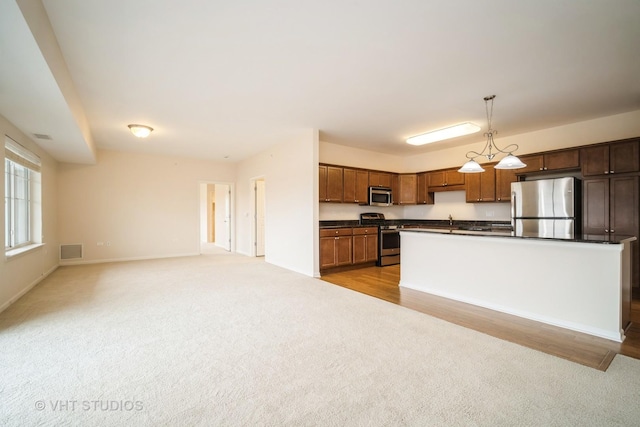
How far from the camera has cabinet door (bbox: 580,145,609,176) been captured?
13.5 ft

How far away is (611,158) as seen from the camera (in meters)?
Answer: 4.05

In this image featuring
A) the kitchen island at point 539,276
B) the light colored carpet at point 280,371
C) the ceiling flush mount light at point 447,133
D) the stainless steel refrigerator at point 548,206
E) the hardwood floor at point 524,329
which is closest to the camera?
the light colored carpet at point 280,371

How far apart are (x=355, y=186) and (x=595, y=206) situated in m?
3.89

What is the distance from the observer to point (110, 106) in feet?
13.0

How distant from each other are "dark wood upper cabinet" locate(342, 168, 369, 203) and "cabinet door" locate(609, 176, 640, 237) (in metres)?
3.92

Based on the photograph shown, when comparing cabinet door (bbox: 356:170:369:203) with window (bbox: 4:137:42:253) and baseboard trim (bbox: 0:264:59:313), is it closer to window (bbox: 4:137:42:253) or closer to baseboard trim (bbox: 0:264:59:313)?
window (bbox: 4:137:42:253)

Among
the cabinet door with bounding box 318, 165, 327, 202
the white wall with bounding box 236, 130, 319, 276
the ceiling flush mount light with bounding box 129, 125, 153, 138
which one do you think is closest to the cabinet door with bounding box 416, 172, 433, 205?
the cabinet door with bounding box 318, 165, 327, 202

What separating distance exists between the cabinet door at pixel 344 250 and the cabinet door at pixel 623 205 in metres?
3.97

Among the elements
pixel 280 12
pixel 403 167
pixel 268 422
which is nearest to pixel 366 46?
pixel 280 12

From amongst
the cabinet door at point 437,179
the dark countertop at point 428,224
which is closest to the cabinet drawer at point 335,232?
the dark countertop at point 428,224

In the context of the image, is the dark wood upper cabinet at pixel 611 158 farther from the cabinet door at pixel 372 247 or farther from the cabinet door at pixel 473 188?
the cabinet door at pixel 372 247

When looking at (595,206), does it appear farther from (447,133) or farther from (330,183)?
(330,183)

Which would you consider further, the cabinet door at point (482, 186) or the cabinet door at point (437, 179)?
the cabinet door at point (437, 179)

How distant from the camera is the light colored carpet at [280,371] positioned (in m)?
1.61
